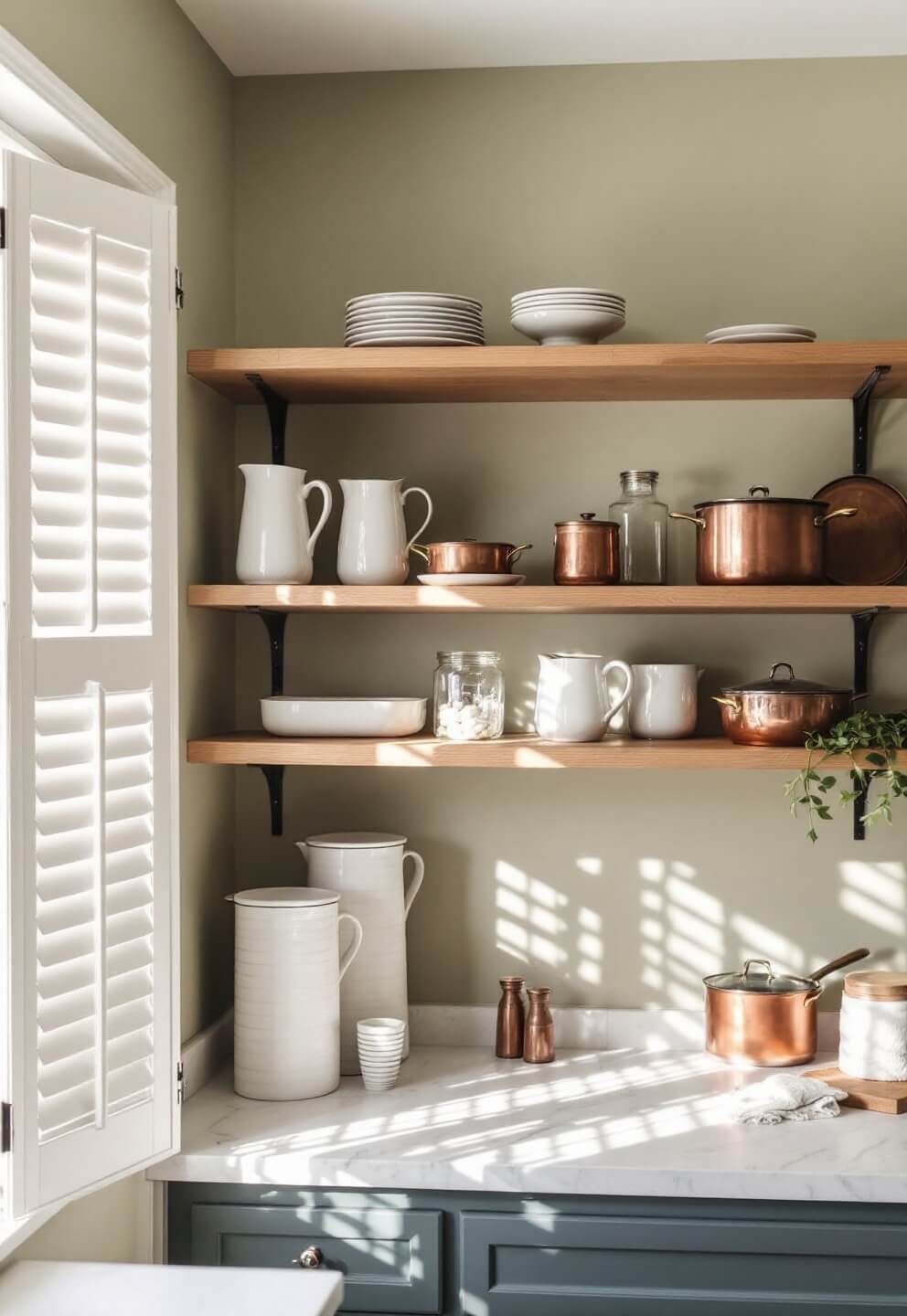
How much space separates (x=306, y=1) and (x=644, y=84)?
2.22 feet

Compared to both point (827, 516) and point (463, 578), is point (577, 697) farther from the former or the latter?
point (827, 516)

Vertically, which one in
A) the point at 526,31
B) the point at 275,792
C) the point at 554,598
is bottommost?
the point at 275,792

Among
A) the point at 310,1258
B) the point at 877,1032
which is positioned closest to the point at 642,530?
the point at 877,1032

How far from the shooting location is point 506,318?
2535 mm

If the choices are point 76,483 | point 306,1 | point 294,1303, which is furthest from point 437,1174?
point 306,1

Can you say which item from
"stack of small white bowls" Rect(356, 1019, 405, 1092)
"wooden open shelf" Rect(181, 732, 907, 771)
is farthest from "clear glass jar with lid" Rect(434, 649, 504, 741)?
"stack of small white bowls" Rect(356, 1019, 405, 1092)

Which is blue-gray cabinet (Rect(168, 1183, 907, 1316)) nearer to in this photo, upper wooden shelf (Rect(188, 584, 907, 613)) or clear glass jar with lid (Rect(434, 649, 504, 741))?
clear glass jar with lid (Rect(434, 649, 504, 741))

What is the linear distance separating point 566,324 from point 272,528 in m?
0.62

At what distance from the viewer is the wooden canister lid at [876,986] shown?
2262 mm

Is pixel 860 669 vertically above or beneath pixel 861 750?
above

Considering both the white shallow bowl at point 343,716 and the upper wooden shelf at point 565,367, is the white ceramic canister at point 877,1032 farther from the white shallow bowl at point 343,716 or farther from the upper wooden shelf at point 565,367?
the upper wooden shelf at point 565,367

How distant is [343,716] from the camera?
233 cm

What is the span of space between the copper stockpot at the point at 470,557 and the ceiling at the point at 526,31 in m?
0.93

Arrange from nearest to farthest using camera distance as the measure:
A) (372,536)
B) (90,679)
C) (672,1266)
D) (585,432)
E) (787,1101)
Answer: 1. (90,679)
2. (672,1266)
3. (787,1101)
4. (372,536)
5. (585,432)
